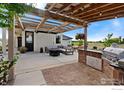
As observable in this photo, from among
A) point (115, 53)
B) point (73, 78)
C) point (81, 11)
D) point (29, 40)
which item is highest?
point (81, 11)

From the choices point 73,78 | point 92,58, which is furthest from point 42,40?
point 73,78

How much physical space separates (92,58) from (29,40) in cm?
772

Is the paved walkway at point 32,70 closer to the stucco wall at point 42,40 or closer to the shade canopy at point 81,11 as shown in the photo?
the shade canopy at point 81,11

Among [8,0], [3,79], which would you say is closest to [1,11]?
[8,0]


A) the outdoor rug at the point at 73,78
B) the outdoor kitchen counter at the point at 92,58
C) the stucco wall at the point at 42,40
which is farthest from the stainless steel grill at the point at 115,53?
the stucco wall at the point at 42,40

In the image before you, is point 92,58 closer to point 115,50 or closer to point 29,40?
point 115,50

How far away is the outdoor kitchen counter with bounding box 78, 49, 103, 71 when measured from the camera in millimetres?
4699

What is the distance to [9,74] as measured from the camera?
340 cm

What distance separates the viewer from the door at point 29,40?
11492mm

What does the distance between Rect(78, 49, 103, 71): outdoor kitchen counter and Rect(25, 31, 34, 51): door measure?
642cm

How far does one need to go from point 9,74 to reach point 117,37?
2.86m

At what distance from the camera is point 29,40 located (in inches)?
459

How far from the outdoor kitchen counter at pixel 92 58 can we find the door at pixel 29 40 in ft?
21.1
